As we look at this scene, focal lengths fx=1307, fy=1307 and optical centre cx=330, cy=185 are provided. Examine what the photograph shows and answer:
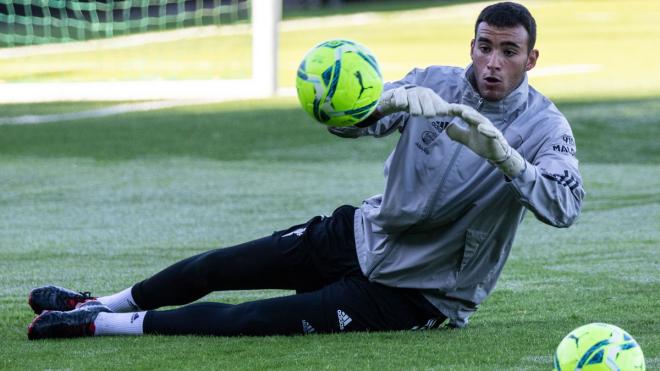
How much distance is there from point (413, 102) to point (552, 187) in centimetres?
61

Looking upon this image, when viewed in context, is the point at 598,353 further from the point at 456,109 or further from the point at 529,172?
the point at 456,109

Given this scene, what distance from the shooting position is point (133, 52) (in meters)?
22.0

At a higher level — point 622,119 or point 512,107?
point 512,107

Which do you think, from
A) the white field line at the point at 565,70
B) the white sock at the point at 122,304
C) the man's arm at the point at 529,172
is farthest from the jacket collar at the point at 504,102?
the white field line at the point at 565,70

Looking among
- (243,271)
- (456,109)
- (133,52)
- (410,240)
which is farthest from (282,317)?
(133,52)

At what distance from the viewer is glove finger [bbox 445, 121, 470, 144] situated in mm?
4801

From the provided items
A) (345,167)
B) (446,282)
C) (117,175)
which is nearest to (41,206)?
(117,175)

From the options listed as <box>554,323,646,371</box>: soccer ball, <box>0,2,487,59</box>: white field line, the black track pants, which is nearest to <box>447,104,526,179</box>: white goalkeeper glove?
<box>554,323,646,371</box>: soccer ball

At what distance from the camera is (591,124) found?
1475 centimetres

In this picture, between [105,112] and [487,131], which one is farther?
[105,112]

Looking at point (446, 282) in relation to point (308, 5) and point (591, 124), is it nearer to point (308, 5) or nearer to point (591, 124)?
point (591, 124)

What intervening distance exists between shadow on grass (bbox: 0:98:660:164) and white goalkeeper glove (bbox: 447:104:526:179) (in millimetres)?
8187

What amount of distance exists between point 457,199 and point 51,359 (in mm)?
1715

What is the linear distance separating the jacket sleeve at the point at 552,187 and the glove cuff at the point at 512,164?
21mm
